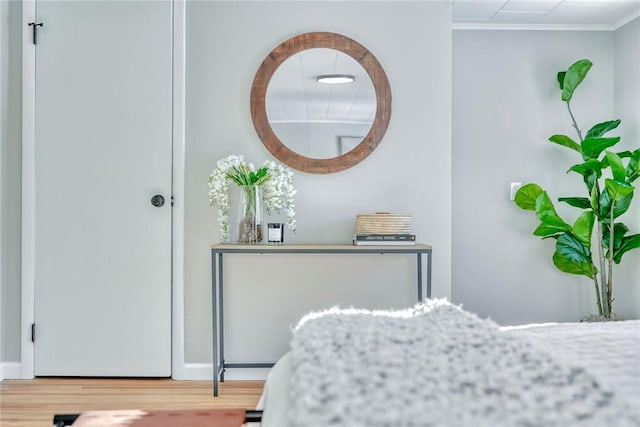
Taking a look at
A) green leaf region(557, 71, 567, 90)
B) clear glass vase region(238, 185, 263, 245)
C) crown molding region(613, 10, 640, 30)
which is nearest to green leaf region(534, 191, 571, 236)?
green leaf region(557, 71, 567, 90)

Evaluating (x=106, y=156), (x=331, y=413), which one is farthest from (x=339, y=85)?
(x=331, y=413)

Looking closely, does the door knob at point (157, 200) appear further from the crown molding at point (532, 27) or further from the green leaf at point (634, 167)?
the green leaf at point (634, 167)

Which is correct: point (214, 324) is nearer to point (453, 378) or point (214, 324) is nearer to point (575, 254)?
point (575, 254)

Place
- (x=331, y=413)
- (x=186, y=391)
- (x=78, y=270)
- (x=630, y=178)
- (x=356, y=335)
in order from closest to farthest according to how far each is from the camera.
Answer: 1. (x=331, y=413)
2. (x=356, y=335)
3. (x=186, y=391)
4. (x=78, y=270)
5. (x=630, y=178)

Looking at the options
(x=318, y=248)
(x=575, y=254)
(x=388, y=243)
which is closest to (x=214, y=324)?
(x=318, y=248)

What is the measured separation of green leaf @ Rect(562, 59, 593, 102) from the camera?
3768 mm

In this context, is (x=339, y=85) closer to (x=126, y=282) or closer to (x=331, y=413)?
(x=126, y=282)

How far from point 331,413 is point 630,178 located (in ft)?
10.8

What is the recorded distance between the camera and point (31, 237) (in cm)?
334

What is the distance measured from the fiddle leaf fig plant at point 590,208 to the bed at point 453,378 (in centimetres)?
261

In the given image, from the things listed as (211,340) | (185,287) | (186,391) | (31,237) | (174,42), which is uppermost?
(174,42)

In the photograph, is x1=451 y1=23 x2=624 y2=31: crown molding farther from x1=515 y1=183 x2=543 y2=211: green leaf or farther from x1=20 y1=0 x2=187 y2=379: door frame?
x1=20 y1=0 x2=187 y2=379: door frame

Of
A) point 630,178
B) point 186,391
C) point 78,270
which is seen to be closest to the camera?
point 186,391

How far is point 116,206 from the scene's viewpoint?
3344mm
